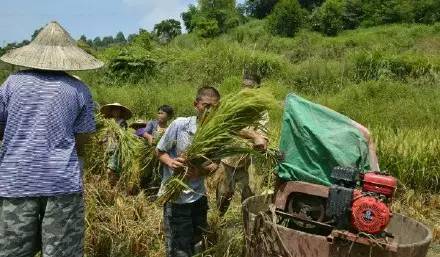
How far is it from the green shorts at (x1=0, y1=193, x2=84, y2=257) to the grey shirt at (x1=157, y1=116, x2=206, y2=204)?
0.77 m

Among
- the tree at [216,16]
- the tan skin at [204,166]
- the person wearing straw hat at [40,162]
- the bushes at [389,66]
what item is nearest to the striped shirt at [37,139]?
the person wearing straw hat at [40,162]

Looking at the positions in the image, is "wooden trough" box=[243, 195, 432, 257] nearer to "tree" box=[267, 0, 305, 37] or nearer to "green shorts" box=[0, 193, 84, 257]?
"green shorts" box=[0, 193, 84, 257]

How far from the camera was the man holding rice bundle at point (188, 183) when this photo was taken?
11.1 ft

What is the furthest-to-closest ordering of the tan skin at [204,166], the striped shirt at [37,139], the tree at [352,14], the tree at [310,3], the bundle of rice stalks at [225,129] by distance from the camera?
the tree at [310,3]
the tree at [352,14]
the tan skin at [204,166]
the bundle of rice stalks at [225,129]
the striped shirt at [37,139]

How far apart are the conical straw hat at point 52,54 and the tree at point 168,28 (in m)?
48.7

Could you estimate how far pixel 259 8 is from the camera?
2758 inches

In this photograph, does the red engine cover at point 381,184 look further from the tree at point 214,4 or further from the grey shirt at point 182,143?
the tree at point 214,4

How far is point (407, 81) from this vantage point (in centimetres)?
1675

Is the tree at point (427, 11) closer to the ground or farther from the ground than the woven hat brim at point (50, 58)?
farther from the ground

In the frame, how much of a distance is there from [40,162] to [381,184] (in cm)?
169

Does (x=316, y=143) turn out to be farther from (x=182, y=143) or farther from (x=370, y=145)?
(x=182, y=143)

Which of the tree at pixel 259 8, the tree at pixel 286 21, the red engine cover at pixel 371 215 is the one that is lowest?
the red engine cover at pixel 371 215

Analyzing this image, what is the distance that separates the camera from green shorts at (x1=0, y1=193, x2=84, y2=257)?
2693mm

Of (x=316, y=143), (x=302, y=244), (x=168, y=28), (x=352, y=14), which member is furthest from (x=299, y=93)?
(x=168, y=28)
